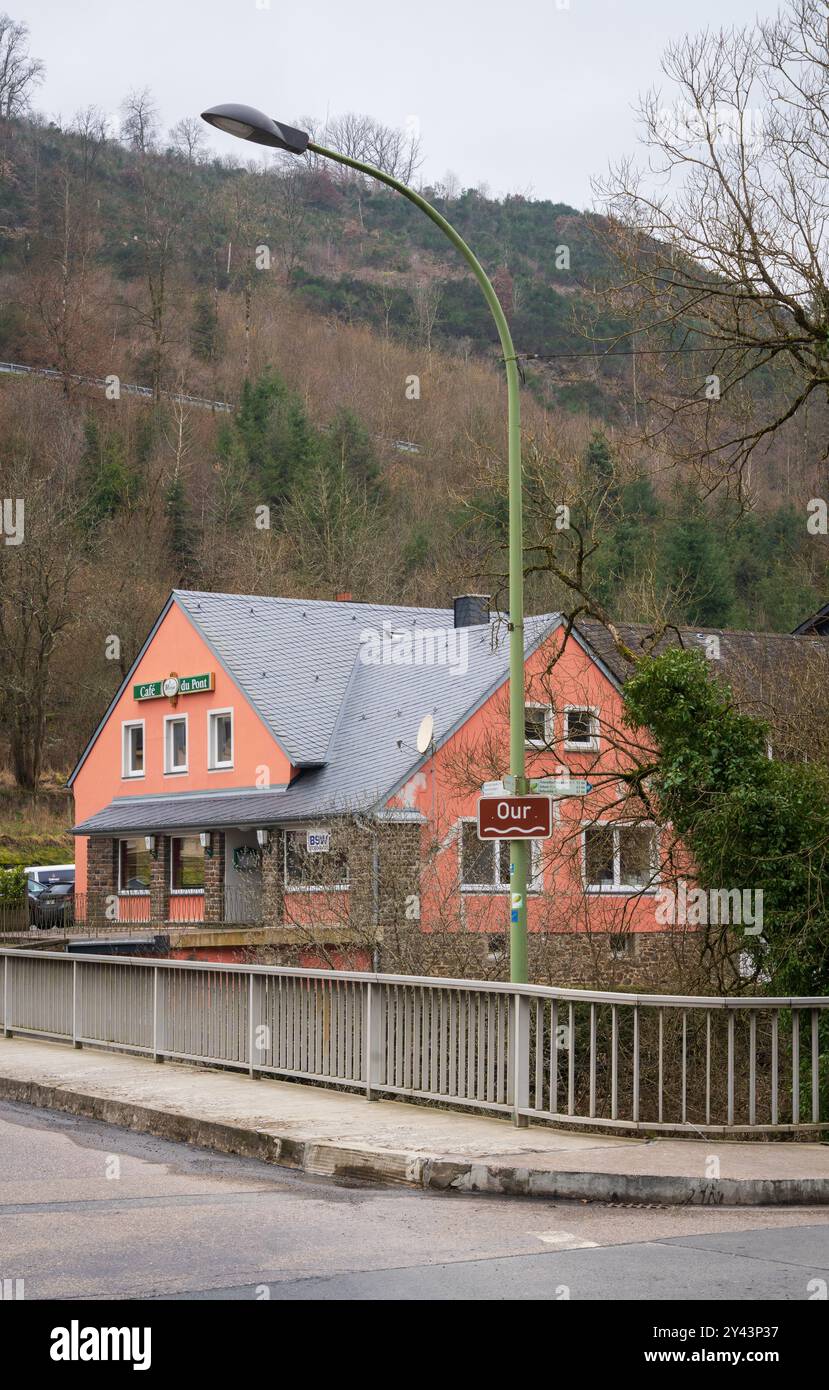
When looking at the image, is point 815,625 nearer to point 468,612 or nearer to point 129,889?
point 468,612

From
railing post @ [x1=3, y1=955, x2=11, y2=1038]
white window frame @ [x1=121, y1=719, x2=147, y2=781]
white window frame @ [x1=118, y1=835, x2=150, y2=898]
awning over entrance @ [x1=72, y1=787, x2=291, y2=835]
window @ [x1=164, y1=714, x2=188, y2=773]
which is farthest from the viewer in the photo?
white window frame @ [x1=121, y1=719, x2=147, y2=781]

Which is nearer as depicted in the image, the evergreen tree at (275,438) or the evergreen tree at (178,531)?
the evergreen tree at (178,531)

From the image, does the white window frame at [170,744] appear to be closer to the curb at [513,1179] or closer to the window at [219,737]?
the window at [219,737]

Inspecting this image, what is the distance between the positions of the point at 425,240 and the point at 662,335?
107849 mm

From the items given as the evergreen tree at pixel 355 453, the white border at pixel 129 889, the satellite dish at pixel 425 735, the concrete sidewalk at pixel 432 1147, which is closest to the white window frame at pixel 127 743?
the white border at pixel 129 889

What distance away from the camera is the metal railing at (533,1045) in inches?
433

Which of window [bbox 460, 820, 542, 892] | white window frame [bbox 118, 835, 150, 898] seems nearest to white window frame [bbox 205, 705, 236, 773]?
white window frame [bbox 118, 835, 150, 898]

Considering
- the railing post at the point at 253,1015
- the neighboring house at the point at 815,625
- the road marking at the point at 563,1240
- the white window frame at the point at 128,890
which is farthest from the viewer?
the neighboring house at the point at 815,625

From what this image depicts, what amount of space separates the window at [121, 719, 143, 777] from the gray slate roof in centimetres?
88

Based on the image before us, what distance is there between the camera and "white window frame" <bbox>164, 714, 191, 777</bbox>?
40656 millimetres

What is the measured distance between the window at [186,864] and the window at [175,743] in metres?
2.38

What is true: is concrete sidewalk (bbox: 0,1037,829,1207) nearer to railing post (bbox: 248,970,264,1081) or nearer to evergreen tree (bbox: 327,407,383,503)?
railing post (bbox: 248,970,264,1081)

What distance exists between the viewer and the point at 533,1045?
1191cm
